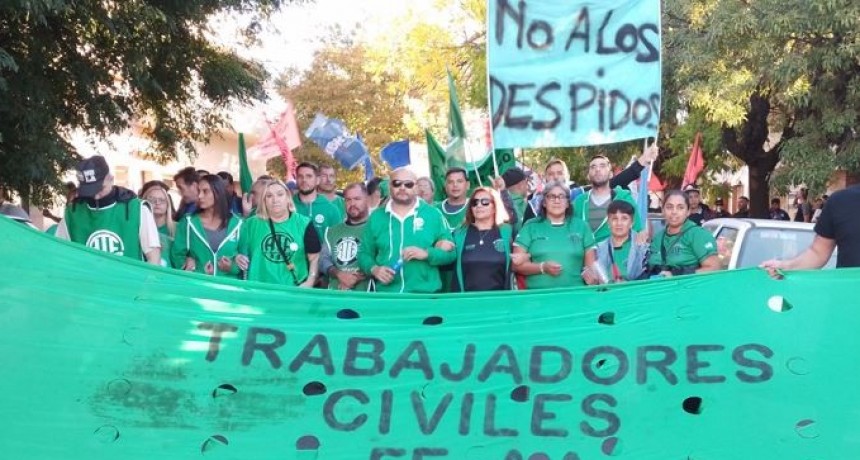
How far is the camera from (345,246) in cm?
690

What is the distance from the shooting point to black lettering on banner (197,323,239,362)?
187 inches

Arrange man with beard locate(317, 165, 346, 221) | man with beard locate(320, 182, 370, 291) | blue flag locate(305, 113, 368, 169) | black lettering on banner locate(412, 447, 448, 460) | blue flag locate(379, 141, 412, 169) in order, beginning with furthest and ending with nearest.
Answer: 1. blue flag locate(305, 113, 368, 169)
2. blue flag locate(379, 141, 412, 169)
3. man with beard locate(317, 165, 346, 221)
4. man with beard locate(320, 182, 370, 291)
5. black lettering on banner locate(412, 447, 448, 460)

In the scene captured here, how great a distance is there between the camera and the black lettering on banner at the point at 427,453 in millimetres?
4570

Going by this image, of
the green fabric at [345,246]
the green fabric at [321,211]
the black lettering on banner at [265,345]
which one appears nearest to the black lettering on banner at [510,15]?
the green fabric at [345,246]

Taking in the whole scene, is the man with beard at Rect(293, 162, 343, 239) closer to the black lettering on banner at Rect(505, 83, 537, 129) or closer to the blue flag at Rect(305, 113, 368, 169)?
the black lettering on banner at Rect(505, 83, 537, 129)

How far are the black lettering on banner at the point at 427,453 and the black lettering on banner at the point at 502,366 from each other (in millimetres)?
381

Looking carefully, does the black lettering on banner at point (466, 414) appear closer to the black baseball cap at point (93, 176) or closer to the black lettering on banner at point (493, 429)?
the black lettering on banner at point (493, 429)

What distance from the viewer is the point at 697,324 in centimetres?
477

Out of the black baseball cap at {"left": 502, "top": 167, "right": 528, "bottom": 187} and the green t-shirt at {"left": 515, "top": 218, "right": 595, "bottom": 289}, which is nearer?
the green t-shirt at {"left": 515, "top": 218, "right": 595, "bottom": 289}

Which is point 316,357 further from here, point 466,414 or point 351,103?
point 351,103

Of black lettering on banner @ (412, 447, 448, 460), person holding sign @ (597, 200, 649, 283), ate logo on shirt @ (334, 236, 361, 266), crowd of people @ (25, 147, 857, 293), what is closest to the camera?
black lettering on banner @ (412, 447, 448, 460)

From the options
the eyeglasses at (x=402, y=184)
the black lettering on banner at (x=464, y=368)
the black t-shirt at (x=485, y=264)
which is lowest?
the black lettering on banner at (x=464, y=368)

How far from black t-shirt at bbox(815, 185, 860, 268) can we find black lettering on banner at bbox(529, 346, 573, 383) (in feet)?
4.99

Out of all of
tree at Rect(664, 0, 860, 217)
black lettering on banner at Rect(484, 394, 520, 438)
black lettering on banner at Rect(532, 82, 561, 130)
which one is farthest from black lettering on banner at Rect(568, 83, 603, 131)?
tree at Rect(664, 0, 860, 217)
